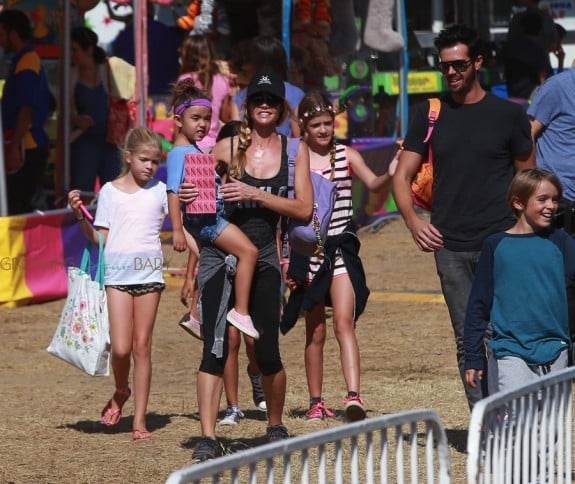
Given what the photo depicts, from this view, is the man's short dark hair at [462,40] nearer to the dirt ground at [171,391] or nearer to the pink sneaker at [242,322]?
the pink sneaker at [242,322]

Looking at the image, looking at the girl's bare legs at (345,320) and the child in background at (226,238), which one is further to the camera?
the girl's bare legs at (345,320)

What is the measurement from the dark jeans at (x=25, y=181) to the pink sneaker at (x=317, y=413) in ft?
18.9

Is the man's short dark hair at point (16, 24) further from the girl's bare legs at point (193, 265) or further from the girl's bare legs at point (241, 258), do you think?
the girl's bare legs at point (241, 258)

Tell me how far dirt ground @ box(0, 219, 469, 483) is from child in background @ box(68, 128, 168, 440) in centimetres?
38

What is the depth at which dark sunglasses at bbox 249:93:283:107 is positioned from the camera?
6.36 m

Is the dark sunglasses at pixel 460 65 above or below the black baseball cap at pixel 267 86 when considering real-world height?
above

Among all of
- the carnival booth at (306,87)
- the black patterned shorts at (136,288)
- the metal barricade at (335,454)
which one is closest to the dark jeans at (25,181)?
the carnival booth at (306,87)

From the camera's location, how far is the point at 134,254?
6.98m

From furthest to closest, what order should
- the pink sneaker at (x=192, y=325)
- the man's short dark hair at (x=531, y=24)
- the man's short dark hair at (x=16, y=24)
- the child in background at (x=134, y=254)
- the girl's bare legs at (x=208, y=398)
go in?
1. the man's short dark hair at (x=531, y=24)
2. the man's short dark hair at (x=16, y=24)
3. the child in background at (x=134, y=254)
4. the pink sneaker at (x=192, y=325)
5. the girl's bare legs at (x=208, y=398)

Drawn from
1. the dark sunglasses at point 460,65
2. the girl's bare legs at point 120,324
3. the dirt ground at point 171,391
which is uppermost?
the dark sunglasses at point 460,65

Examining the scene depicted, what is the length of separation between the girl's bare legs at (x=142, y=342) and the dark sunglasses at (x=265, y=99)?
1.19 meters

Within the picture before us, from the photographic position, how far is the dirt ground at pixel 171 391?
666cm

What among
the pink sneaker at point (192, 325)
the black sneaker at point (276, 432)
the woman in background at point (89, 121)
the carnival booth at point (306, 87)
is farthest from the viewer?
the woman in background at point (89, 121)

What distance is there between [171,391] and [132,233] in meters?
1.72
